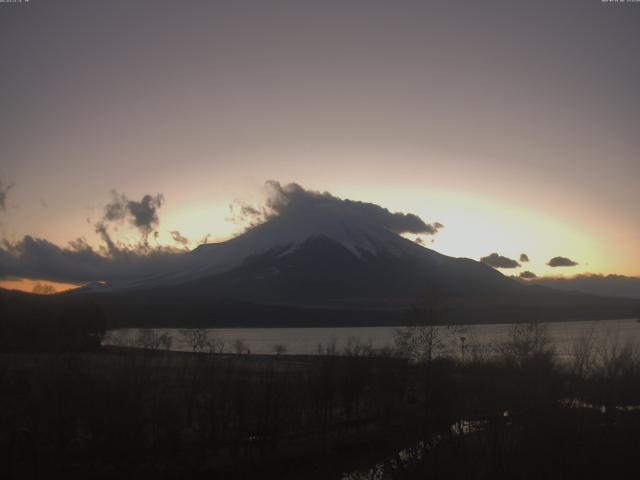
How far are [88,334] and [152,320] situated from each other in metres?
60.1

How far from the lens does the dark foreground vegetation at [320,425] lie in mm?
16859

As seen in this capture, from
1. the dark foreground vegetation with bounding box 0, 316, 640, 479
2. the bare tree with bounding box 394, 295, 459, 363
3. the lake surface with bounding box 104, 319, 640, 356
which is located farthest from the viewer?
the lake surface with bounding box 104, 319, 640, 356

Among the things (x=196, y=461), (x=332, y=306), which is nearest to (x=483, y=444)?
(x=196, y=461)

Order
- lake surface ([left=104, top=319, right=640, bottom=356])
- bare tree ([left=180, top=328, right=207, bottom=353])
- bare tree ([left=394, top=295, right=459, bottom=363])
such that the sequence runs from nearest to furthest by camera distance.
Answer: bare tree ([left=394, top=295, right=459, bottom=363]) < lake surface ([left=104, top=319, right=640, bottom=356]) < bare tree ([left=180, top=328, right=207, bottom=353])

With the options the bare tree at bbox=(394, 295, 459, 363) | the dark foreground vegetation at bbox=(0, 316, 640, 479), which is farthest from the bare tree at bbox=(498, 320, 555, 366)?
the bare tree at bbox=(394, 295, 459, 363)

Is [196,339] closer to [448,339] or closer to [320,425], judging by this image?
[448,339]

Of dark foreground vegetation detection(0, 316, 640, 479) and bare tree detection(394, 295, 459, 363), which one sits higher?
bare tree detection(394, 295, 459, 363)

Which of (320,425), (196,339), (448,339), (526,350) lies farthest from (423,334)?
(196,339)

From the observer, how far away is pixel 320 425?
26.2m

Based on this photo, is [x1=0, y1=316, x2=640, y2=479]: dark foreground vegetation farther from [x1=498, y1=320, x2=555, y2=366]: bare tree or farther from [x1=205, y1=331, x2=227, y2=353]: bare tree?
[x1=205, y1=331, x2=227, y2=353]: bare tree

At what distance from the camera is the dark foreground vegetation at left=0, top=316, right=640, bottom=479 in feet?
55.3

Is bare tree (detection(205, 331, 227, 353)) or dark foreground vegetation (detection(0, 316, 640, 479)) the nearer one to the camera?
dark foreground vegetation (detection(0, 316, 640, 479))

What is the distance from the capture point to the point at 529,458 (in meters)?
16.3

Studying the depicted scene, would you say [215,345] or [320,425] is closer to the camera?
[320,425]
